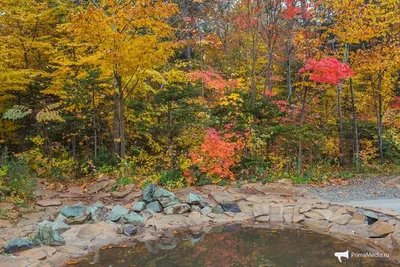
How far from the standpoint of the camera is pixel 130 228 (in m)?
5.96

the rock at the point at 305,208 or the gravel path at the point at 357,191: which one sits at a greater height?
the gravel path at the point at 357,191

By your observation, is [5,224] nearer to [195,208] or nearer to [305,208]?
[195,208]

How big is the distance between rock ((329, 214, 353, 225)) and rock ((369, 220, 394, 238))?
1.54 feet

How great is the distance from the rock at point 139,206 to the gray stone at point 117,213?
20 centimetres

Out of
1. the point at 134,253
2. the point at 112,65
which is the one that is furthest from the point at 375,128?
the point at 134,253

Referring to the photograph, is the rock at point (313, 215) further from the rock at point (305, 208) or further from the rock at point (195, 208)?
the rock at point (195, 208)

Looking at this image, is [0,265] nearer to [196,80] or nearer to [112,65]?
[112,65]

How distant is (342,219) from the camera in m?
6.24

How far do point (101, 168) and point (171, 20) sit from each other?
7.28m

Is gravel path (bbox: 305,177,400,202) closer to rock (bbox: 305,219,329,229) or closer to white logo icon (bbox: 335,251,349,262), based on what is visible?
rock (bbox: 305,219,329,229)

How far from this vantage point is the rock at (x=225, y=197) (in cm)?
729

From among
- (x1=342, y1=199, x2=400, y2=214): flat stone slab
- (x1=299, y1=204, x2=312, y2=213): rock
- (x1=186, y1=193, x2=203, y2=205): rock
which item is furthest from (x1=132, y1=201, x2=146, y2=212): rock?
(x1=342, y1=199, x2=400, y2=214): flat stone slab

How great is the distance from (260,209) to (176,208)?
174cm

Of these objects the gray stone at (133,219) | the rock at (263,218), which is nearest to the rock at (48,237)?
the gray stone at (133,219)
